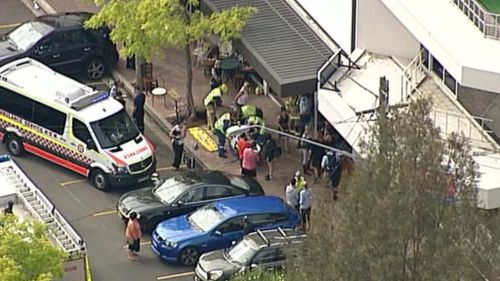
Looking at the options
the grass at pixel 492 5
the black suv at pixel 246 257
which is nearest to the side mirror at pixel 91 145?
the black suv at pixel 246 257

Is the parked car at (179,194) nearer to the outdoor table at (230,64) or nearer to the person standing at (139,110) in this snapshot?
the person standing at (139,110)

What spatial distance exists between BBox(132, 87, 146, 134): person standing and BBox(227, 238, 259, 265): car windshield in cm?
794

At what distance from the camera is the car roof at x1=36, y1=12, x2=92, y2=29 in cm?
4066

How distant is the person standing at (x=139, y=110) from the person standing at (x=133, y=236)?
18.9ft

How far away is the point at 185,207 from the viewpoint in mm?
32844

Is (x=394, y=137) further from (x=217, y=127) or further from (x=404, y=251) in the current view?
(x=217, y=127)

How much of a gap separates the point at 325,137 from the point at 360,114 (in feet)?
9.32

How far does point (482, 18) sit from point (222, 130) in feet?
27.2

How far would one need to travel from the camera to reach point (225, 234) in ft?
103

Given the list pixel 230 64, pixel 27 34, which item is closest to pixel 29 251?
pixel 230 64

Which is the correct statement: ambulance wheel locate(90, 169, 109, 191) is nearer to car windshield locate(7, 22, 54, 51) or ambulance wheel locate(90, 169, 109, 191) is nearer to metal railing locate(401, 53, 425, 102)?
car windshield locate(7, 22, 54, 51)

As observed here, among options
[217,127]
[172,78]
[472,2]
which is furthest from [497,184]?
[172,78]

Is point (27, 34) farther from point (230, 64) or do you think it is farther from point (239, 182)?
point (239, 182)

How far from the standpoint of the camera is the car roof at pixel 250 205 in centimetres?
3170
